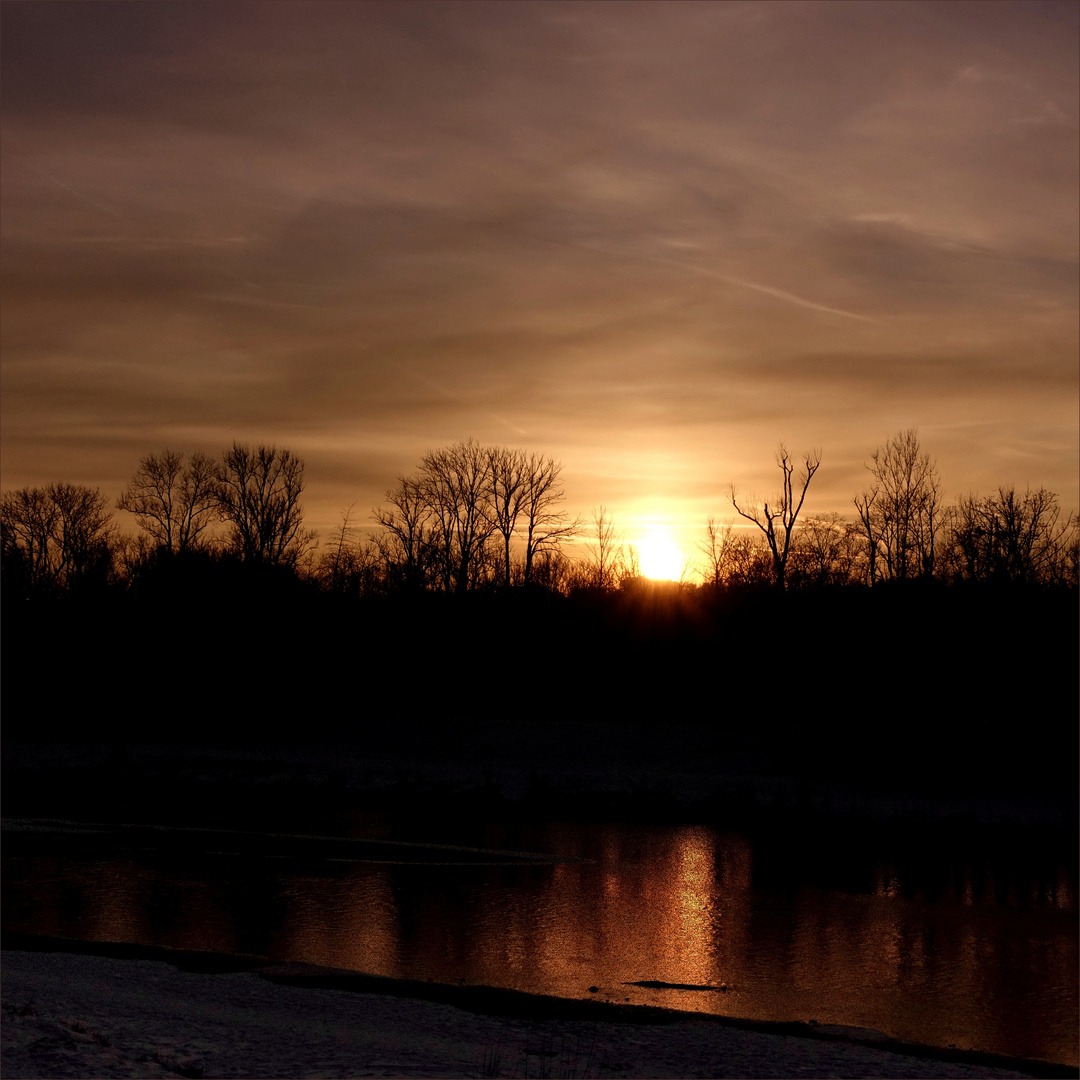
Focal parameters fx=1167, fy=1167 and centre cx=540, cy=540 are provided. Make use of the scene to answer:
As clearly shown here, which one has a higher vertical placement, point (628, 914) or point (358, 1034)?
point (358, 1034)

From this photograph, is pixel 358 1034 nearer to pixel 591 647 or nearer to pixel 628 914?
pixel 628 914

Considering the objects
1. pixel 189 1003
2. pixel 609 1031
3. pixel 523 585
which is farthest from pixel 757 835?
pixel 523 585

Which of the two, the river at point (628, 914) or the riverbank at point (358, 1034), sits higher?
the riverbank at point (358, 1034)

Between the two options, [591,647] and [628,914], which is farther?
[591,647]

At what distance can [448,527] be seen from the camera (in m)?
64.7

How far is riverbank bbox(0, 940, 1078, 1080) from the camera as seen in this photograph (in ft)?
32.8

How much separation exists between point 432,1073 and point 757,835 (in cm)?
1951

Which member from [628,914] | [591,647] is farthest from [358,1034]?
[591,647]

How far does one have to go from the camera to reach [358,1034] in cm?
1145

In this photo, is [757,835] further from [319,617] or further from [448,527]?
[448,527]

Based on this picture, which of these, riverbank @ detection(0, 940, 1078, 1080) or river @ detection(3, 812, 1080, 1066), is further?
river @ detection(3, 812, 1080, 1066)

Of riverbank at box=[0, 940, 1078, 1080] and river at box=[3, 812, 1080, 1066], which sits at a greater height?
riverbank at box=[0, 940, 1078, 1080]

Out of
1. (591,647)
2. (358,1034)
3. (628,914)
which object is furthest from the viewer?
(591,647)

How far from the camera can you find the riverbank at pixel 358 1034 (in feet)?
32.8
